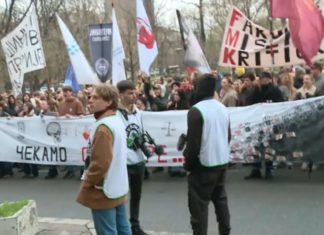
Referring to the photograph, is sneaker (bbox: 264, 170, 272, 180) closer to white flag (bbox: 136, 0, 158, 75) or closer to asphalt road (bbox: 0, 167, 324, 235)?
asphalt road (bbox: 0, 167, 324, 235)

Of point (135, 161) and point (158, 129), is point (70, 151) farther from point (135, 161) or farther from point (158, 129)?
point (135, 161)

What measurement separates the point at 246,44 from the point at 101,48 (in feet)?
10.0

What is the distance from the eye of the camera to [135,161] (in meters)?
5.56

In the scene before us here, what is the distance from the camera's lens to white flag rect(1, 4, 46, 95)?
10.8 meters

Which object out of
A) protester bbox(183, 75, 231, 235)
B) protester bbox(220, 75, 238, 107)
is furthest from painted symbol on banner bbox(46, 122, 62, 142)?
protester bbox(183, 75, 231, 235)

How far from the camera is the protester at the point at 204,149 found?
4.97 m

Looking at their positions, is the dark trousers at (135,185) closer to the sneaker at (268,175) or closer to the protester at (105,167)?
the protester at (105,167)

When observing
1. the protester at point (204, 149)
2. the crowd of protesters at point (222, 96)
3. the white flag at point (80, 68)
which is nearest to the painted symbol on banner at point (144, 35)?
the crowd of protesters at point (222, 96)

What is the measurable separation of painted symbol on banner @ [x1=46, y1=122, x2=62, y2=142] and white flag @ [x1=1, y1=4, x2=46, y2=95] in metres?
1.44

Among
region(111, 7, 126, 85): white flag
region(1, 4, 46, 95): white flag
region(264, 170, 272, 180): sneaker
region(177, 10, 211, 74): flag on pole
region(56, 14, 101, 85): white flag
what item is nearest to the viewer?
region(264, 170, 272, 180): sneaker

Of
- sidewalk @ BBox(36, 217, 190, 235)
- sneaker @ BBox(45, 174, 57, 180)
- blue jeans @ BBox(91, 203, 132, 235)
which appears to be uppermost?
blue jeans @ BBox(91, 203, 132, 235)

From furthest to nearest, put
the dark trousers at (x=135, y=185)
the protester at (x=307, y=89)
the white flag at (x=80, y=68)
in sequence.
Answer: the white flag at (x=80, y=68) → the protester at (x=307, y=89) → the dark trousers at (x=135, y=185)

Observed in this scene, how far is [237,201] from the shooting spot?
7371 mm

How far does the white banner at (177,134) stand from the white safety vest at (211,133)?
3557mm
